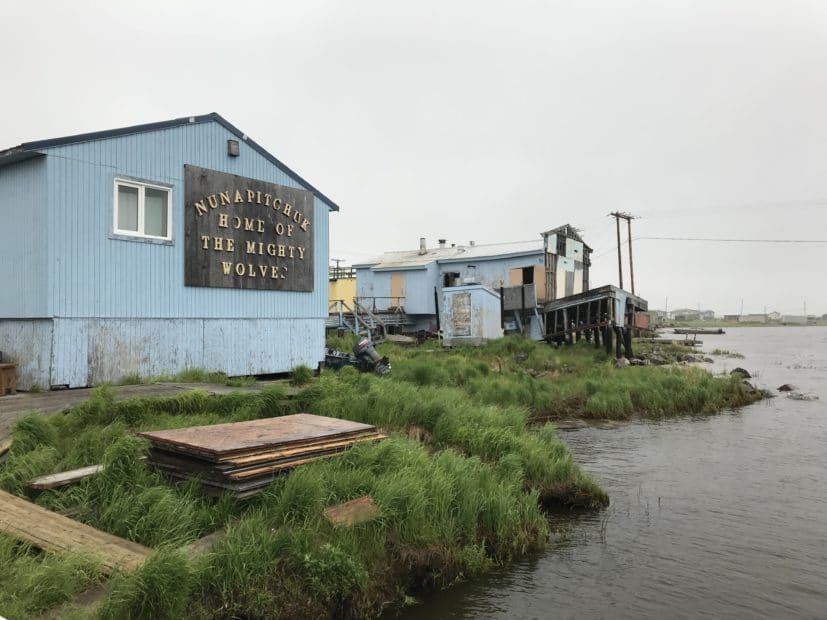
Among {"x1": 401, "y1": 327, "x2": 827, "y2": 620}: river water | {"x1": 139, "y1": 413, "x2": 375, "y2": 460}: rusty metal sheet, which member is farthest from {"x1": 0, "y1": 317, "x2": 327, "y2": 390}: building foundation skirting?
{"x1": 401, "y1": 327, "x2": 827, "y2": 620}: river water

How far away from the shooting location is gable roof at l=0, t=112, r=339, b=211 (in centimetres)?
1058

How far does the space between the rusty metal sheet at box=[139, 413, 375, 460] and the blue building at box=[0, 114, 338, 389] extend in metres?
5.26

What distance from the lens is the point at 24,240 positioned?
1102 centimetres

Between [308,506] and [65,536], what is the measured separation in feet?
6.63

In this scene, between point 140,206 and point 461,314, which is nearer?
point 140,206

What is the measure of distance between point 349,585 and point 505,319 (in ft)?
87.9

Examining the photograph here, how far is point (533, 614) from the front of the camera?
576 cm

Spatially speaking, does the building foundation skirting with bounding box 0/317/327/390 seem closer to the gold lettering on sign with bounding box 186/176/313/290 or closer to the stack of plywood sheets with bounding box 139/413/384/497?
the gold lettering on sign with bounding box 186/176/313/290

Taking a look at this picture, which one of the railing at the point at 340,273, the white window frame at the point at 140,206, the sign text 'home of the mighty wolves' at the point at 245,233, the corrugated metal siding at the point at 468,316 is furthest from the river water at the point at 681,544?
the railing at the point at 340,273

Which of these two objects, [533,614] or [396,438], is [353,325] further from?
[533,614]

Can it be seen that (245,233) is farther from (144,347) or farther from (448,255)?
(448,255)

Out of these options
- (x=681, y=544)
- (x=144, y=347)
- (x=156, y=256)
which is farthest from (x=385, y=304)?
(x=681, y=544)

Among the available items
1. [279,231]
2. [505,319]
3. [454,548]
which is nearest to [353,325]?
[505,319]

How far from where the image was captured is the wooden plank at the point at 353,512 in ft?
19.4
